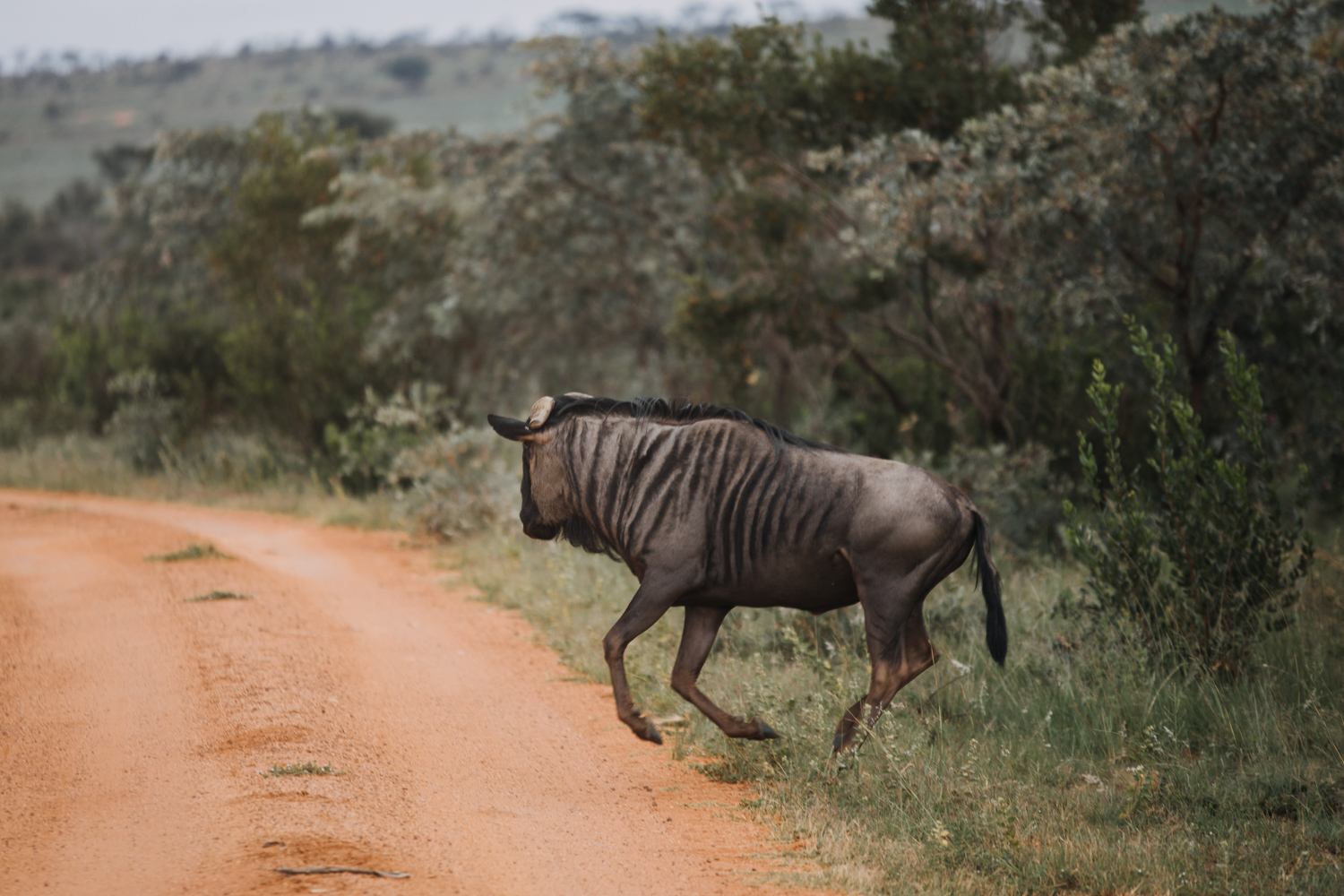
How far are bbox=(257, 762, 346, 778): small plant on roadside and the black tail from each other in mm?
2894

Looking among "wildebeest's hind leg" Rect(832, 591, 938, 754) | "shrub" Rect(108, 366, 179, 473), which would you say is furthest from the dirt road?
"shrub" Rect(108, 366, 179, 473)

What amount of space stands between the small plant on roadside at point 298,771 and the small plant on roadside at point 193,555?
5.33m

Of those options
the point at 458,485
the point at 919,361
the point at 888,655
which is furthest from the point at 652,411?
the point at 919,361

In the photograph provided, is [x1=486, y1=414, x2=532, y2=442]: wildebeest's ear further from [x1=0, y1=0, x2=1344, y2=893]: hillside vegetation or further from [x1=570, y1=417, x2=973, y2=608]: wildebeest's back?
[x1=0, y1=0, x2=1344, y2=893]: hillside vegetation

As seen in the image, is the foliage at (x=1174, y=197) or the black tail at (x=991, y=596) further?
the foliage at (x=1174, y=197)

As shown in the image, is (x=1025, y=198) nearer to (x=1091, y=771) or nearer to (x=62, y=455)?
(x=1091, y=771)

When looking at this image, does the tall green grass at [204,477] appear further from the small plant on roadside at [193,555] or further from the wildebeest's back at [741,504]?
the wildebeest's back at [741,504]

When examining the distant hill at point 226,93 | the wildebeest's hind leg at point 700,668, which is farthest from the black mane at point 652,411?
the distant hill at point 226,93

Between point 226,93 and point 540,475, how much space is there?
76868 millimetres

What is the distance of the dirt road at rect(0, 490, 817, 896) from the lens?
4.03 metres

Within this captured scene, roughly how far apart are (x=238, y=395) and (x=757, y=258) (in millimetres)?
8831

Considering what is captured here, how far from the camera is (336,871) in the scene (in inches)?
153

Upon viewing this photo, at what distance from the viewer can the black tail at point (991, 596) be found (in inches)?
193

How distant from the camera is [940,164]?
1028 cm
